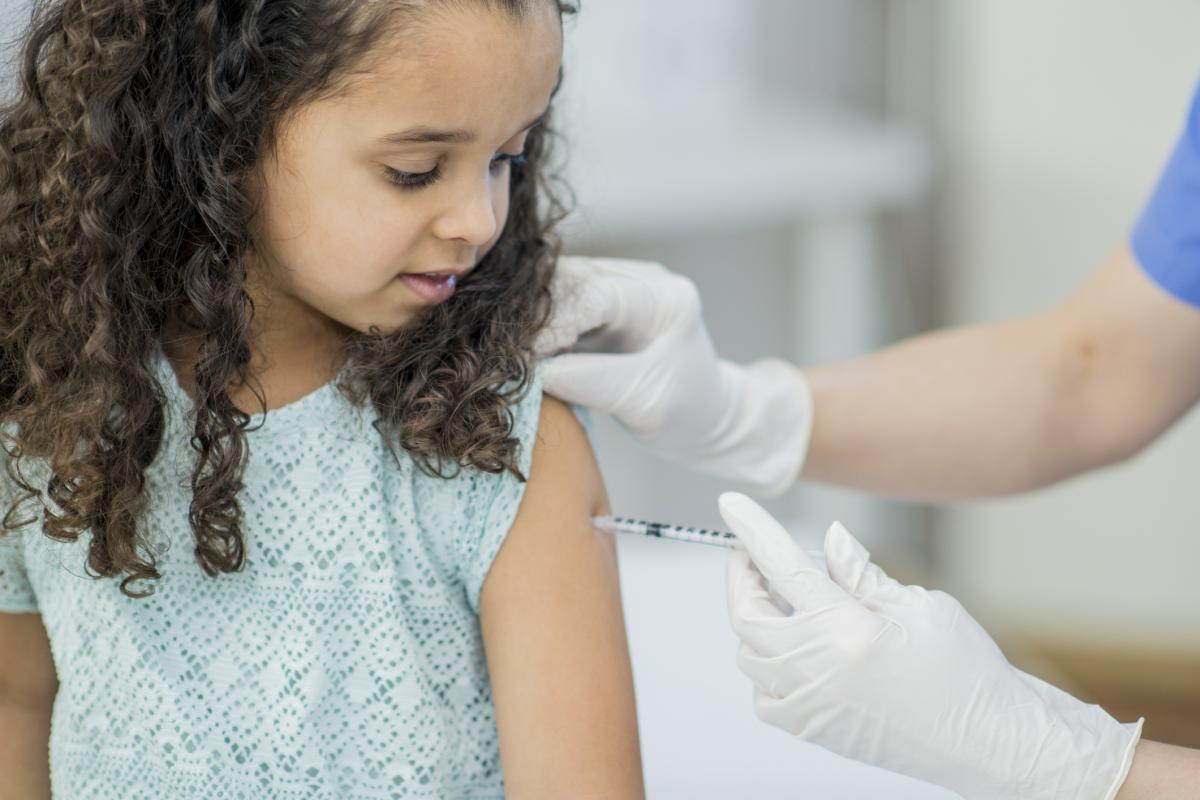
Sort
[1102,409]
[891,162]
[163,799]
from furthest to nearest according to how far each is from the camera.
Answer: [891,162] < [1102,409] < [163,799]

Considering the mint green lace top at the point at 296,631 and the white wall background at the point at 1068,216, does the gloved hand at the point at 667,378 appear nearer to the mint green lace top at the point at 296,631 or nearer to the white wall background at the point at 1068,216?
the mint green lace top at the point at 296,631

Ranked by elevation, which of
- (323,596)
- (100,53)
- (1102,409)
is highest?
(100,53)

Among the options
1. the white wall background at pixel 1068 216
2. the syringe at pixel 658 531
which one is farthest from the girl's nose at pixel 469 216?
the white wall background at pixel 1068 216

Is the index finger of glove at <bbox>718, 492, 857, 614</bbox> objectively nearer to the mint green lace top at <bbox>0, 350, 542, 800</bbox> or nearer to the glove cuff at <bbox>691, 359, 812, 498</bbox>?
the mint green lace top at <bbox>0, 350, 542, 800</bbox>

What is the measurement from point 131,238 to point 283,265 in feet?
0.38

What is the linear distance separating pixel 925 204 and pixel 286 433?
226 centimetres

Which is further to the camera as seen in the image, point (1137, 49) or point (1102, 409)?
point (1137, 49)

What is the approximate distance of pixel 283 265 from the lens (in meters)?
1.01

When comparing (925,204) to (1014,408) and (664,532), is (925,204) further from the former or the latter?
(664,532)

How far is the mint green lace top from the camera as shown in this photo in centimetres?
103

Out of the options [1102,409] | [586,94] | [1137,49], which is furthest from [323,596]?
[1137,49]

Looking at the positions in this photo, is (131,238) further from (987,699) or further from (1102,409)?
(1102,409)

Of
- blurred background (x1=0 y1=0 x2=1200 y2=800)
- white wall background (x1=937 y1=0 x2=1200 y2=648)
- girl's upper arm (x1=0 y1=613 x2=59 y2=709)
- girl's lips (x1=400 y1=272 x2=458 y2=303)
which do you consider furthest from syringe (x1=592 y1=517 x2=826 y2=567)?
white wall background (x1=937 y1=0 x2=1200 y2=648)

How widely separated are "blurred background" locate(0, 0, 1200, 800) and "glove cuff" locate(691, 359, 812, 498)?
1.26m
